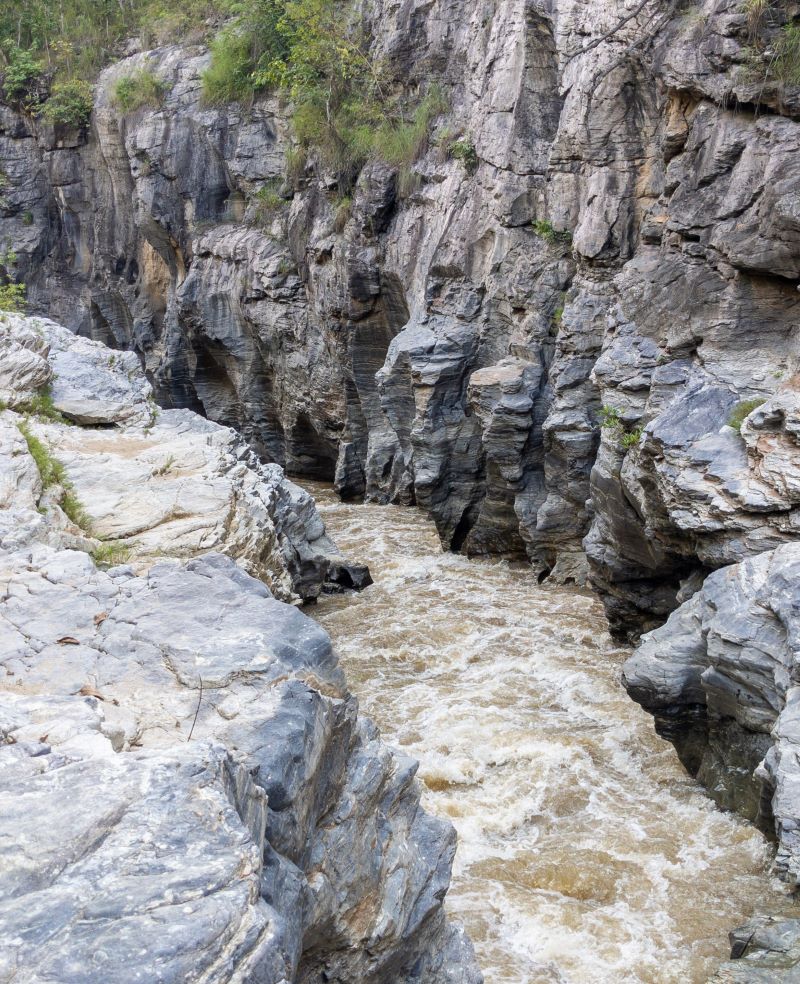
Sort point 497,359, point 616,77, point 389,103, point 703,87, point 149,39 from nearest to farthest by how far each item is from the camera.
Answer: point 703,87
point 616,77
point 497,359
point 389,103
point 149,39

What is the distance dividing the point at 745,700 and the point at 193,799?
5985 millimetres

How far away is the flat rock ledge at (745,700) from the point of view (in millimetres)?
6520

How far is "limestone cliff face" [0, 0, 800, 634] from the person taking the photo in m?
10.6

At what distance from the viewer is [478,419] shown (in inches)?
649

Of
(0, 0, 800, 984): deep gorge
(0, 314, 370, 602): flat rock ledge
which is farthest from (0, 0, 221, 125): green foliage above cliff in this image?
(0, 314, 370, 602): flat rock ledge

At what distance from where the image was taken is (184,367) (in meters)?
27.0

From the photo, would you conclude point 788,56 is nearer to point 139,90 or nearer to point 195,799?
point 195,799

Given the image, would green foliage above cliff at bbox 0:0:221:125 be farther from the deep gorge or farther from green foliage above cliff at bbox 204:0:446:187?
green foliage above cliff at bbox 204:0:446:187

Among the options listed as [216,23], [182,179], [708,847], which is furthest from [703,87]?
[216,23]

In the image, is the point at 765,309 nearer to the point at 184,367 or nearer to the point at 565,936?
the point at 565,936

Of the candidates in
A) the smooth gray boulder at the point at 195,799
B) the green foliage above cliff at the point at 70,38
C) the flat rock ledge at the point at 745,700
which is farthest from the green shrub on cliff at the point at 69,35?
the smooth gray boulder at the point at 195,799

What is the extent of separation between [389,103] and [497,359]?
25.6 ft

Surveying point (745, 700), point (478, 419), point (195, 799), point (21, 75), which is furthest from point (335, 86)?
point (195, 799)

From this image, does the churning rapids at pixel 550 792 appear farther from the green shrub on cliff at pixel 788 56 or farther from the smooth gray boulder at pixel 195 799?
the green shrub on cliff at pixel 788 56
